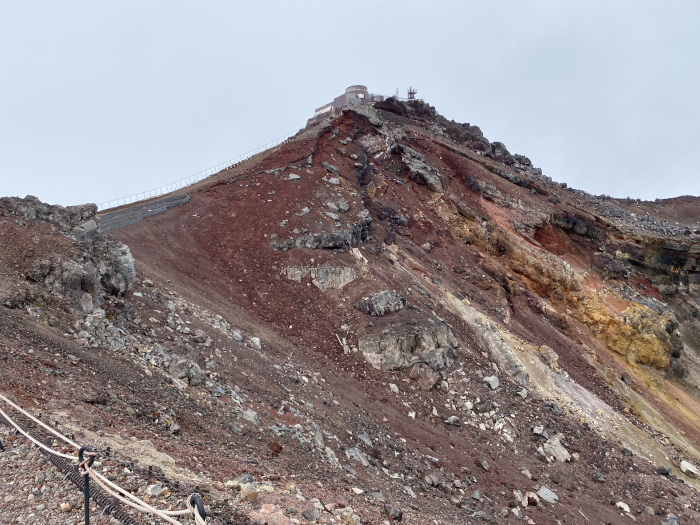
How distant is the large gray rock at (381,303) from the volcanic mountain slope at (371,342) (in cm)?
10

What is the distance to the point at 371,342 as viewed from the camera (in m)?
18.5

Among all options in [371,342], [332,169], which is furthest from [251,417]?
[332,169]

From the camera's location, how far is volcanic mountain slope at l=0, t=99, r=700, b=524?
9609mm

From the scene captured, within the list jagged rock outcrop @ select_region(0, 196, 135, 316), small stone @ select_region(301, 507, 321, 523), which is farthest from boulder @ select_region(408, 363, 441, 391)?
jagged rock outcrop @ select_region(0, 196, 135, 316)

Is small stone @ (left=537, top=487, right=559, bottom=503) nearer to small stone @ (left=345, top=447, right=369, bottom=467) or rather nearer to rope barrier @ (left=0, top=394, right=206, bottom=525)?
small stone @ (left=345, top=447, right=369, bottom=467)

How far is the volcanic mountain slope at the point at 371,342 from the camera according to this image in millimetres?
9609

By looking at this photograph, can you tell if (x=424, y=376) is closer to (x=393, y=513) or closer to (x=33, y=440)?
(x=393, y=513)

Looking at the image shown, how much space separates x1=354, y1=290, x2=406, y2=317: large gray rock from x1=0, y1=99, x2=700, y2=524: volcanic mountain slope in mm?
103

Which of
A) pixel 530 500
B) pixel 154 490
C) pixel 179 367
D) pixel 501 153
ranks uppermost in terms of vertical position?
pixel 501 153

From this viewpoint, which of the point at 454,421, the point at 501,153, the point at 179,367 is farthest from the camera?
the point at 501,153

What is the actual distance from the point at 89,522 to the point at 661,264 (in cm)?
4319

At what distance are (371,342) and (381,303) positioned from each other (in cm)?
221

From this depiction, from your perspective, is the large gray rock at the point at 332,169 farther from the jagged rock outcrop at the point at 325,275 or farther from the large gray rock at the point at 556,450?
the large gray rock at the point at 556,450

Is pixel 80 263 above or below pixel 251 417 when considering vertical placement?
Result: above
